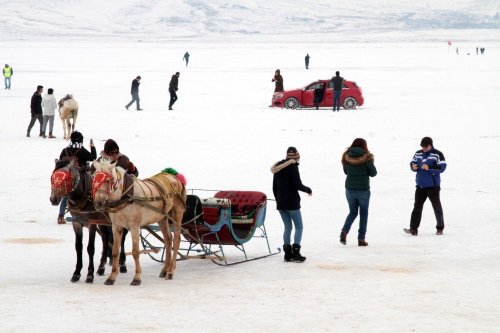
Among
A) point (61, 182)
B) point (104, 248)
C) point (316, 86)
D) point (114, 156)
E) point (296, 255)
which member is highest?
point (316, 86)

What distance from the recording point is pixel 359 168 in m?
13.9

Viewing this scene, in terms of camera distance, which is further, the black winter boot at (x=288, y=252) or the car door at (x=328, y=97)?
the car door at (x=328, y=97)

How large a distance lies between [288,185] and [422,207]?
2.64 m

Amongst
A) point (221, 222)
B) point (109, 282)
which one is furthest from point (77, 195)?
point (221, 222)

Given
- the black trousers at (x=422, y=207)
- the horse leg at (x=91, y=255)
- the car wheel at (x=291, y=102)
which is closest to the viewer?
the horse leg at (x=91, y=255)

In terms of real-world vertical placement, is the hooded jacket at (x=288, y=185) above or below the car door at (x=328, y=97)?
below

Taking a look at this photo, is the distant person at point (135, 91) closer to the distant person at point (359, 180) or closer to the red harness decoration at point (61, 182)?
the distant person at point (359, 180)

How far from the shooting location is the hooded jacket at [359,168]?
13898 millimetres

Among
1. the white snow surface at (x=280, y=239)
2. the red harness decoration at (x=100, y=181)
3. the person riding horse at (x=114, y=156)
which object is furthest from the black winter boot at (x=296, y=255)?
the red harness decoration at (x=100, y=181)

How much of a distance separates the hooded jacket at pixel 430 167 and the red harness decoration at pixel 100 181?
5.47 meters

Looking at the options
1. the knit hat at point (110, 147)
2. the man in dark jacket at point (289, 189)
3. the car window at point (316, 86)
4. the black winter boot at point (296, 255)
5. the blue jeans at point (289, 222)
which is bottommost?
the black winter boot at point (296, 255)

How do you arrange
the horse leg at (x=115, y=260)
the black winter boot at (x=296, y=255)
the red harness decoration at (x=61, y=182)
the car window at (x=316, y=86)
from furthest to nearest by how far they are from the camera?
1. the car window at (x=316, y=86)
2. the black winter boot at (x=296, y=255)
3. the horse leg at (x=115, y=260)
4. the red harness decoration at (x=61, y=182)

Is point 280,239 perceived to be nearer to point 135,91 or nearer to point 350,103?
point 135,91

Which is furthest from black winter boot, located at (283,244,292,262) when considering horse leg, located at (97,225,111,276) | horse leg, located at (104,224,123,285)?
horse leg, located at (104,224,123,285)
